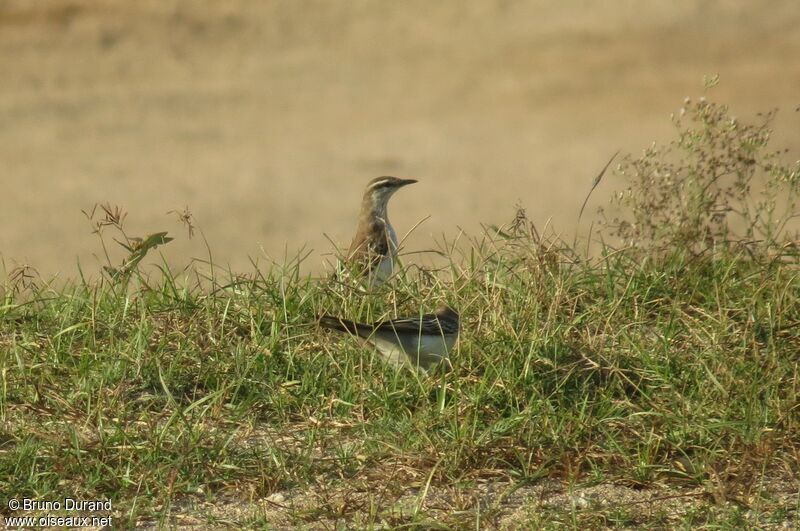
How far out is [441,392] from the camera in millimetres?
5539

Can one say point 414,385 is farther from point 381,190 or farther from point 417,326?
point 381,190

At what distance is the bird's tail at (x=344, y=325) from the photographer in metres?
5.66

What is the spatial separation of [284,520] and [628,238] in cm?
304

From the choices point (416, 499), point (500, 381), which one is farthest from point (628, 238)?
point (416, 499)

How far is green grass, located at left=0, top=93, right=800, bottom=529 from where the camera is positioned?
16.2 feet

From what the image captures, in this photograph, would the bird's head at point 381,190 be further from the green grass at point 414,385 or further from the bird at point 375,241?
the green grass at point 414,385

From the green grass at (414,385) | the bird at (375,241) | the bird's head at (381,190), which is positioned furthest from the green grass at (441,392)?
the bird's head at (381,190)

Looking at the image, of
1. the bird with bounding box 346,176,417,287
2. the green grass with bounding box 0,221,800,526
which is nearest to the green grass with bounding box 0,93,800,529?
the green grass with bounding box 0,221,800,526

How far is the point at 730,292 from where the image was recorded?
6641mm

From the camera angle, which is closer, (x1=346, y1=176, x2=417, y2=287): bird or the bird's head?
(x1=346, y1=176, x2=417, y2=287): bird

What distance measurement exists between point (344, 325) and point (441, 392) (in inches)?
20.3

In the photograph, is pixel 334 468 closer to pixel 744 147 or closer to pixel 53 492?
pixel 53 492

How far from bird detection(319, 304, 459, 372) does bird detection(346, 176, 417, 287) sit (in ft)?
3.11

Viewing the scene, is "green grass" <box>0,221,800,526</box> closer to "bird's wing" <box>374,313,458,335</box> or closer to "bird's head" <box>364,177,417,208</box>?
"bird's wing" <box>374,313,458,335</box>
